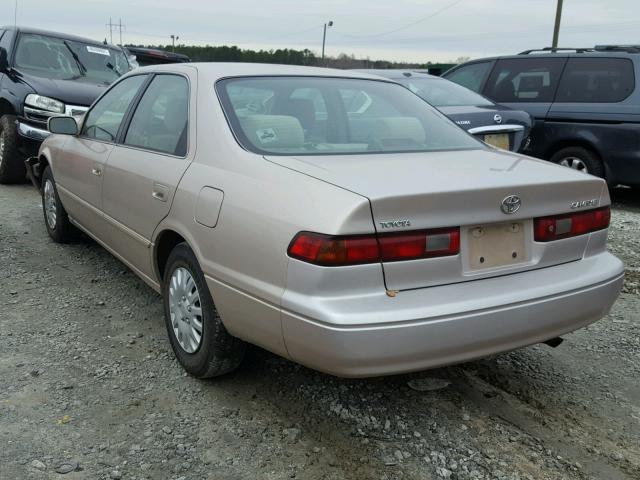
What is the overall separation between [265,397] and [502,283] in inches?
49.5

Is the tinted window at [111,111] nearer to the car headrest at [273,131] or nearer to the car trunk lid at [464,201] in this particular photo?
the car headrest at [273,131]

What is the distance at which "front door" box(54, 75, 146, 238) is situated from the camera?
13.5ft

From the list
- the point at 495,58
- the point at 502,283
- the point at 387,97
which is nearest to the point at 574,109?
the point at 495,58

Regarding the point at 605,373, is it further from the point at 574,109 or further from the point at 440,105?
the point at 574,109

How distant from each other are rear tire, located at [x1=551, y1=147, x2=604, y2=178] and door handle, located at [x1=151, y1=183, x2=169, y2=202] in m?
5.59

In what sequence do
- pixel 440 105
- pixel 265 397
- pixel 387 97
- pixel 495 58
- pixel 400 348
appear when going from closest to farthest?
pixel 400 348, pixel 265 397, pixel 387 97, pixel 440 105, pixel 495 58

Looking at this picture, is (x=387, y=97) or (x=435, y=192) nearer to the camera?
(x=435, y=192)

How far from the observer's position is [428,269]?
2.38 metres

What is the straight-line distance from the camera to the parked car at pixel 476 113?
6812 mm

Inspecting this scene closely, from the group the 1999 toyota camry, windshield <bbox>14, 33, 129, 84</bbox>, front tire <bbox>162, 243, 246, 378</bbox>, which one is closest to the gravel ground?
front tire <bbox>162, 243, 246, 378</bbox>

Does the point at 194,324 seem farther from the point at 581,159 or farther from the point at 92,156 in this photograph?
the point at 581,159

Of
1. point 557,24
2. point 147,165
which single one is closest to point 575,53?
point 147,165

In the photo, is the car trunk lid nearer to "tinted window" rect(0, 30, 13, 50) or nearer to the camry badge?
the camry badge

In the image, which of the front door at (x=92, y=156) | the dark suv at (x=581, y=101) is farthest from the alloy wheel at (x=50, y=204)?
the dark suv at (x=581, y=101)
